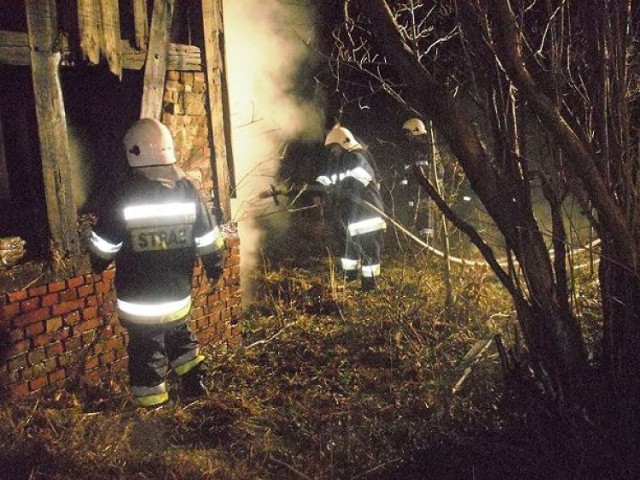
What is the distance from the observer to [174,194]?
3762 millimetres

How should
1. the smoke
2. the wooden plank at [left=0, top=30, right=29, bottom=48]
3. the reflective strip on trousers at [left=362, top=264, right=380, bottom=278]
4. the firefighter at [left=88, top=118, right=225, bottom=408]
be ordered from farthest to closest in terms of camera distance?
the smoke → the reflective strip on trousers at [left=362, top=264, right=380, bottom=278] → the firefighter at [left=88, top=118, right=225, bottom=408] → the wooden plank at [left=0, top=30, right=29, bottom=48]

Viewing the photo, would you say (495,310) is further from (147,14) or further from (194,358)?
(147,14)

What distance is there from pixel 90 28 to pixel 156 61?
0.57 meters

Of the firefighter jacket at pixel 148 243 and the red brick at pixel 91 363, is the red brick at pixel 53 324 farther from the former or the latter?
the firefighter jacket at pixel 148 243

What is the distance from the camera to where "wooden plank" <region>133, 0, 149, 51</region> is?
4.26 metres

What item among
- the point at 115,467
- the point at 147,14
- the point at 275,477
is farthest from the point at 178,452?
the point at 147,14

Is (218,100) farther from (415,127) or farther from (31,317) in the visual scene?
(415,127)

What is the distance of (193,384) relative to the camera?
161 inches

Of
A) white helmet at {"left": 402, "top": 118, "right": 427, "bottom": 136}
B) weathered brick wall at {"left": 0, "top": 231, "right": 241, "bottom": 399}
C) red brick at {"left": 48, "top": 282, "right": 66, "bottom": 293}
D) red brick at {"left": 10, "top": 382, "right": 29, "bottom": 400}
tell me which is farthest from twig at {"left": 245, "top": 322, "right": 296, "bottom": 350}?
white helmet at {"left": 402, "top": 118, "right": 427, "bottom": 136}

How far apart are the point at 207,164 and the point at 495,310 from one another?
3.23 metres

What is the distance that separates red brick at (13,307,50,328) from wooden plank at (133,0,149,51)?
211 cm

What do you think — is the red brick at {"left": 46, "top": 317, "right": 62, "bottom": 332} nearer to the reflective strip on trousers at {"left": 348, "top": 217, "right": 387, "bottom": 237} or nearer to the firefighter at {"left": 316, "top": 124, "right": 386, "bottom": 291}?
the firefighter at {"left": 316, "top": 124, "right": 386, "bottom": 291}

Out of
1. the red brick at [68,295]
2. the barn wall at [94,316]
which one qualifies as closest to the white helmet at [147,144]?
the barn wall at [94,316]

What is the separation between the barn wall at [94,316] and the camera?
372 centimetres
